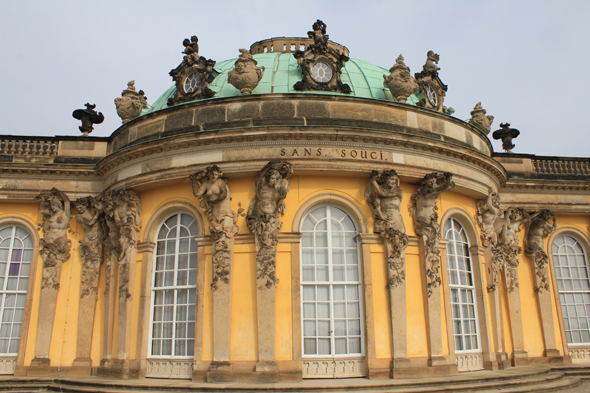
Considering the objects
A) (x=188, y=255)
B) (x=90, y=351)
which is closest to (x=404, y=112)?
(x=188, y=255)

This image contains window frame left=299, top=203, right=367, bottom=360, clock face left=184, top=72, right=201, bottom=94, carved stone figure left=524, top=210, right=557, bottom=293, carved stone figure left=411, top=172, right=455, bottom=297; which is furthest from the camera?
carved stone figure left=524, top=210, right=557, bottom=293

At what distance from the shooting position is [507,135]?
20781mm

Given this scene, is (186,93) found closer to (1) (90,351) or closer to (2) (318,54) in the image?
(2) (318,54)

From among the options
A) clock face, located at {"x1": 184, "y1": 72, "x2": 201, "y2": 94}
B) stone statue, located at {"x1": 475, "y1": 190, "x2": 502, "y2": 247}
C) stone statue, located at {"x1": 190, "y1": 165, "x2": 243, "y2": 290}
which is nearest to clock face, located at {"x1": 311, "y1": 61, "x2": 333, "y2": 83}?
clock face, located at {"x1": 184, "y1": 72, "x2": 201, "y2": 94}

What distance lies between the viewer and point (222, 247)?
12836 mm

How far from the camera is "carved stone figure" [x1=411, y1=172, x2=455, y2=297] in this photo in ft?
44.4

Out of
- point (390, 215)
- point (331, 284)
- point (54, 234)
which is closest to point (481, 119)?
point (390, 215)

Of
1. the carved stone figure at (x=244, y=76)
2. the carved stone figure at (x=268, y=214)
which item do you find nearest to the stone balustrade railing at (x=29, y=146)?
the carved stone figure at (x=244, y=76)

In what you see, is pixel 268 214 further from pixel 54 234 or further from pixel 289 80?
pixel 54 234

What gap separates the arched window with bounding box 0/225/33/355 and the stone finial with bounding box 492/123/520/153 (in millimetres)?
18718

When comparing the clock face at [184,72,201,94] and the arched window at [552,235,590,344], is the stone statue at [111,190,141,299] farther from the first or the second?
the arched window at [552,235,590,344]

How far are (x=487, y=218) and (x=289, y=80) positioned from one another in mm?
7791

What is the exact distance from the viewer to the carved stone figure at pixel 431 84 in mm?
16016

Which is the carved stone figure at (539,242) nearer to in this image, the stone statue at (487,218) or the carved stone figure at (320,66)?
the stone statue at (487,218)
